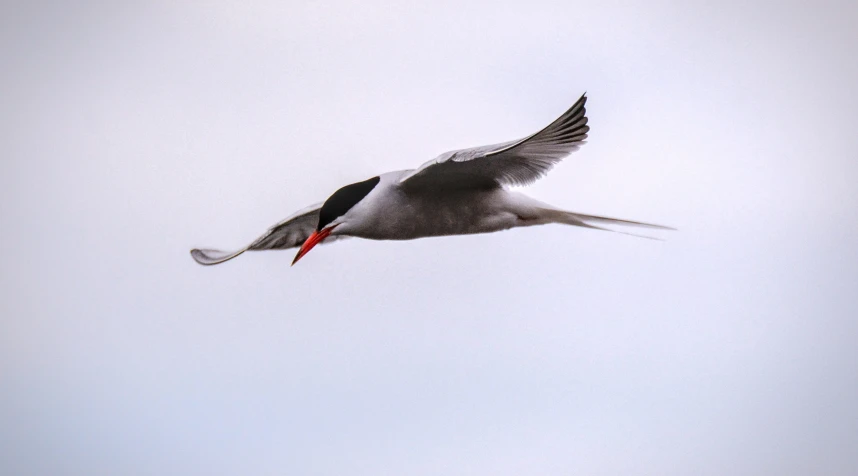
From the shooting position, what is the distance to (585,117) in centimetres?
274

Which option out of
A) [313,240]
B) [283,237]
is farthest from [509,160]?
[283,237]

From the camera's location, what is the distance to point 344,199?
9.75 feet

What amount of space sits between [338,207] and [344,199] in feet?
0.08

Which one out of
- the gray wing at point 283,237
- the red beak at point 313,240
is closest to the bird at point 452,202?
the red beak at point 313,240

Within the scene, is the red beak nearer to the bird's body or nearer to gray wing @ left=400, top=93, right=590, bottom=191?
the bird's body

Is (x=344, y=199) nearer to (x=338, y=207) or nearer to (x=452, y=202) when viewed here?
(x=338, y=207)

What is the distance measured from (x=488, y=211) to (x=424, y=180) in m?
0.23

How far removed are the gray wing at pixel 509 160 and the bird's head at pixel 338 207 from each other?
0.11m

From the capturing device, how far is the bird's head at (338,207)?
2963 millimetres

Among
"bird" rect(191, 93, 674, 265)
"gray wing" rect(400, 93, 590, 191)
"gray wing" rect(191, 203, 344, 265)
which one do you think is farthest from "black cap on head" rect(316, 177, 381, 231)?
"gray wing" rect(191, 203, 344, 265)

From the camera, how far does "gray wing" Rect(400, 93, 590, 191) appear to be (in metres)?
2.72

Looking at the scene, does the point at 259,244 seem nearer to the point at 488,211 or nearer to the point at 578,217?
the point at 488,211

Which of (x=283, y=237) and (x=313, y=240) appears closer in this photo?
(x=313, y=240)

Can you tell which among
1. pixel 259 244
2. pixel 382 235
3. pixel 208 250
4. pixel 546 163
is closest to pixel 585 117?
pixel 546 163
